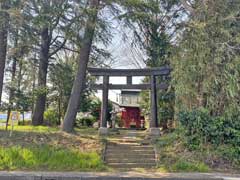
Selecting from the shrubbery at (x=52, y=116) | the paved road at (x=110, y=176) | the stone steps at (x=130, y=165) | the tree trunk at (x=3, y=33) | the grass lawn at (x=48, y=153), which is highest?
the tree trunk at (x=3, y=33)

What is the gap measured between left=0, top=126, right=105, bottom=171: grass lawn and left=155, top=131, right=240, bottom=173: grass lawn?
6.84 feet

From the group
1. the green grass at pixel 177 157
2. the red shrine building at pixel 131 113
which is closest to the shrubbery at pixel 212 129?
the green grass at pixel 177 157

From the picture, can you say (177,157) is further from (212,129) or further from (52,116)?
(52,116)

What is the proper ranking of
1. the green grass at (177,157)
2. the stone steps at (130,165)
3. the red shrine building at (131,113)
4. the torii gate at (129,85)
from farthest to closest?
1. the red shrine building at (131,113)
2. the torii gate at (129,85)
3. the stone steps at (130,165)
4. the green grass at (177,157)

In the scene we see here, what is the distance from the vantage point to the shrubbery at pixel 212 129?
34.1ft

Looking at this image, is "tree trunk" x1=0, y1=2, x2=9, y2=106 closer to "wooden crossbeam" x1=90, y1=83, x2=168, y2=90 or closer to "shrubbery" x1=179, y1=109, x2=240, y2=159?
"wooden crossbeam" x1=90, y1=83, x2=168, y2=90

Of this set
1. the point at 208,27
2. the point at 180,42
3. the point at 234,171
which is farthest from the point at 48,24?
the point at 234,171

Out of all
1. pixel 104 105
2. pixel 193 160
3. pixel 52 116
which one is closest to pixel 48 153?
pixel 193 160

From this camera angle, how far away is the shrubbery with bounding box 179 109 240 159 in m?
10.4

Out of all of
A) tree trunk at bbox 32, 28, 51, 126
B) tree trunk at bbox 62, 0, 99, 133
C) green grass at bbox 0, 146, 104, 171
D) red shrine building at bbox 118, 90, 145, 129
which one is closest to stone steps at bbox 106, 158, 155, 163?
green grass at bbox 0, 146, 104, 171

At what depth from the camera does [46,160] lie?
31.3ft

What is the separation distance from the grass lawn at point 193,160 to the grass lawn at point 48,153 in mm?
2085

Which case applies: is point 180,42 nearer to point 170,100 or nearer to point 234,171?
point 234,171

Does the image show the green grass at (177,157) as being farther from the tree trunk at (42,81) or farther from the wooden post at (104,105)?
the tree trunk at (42,81)
